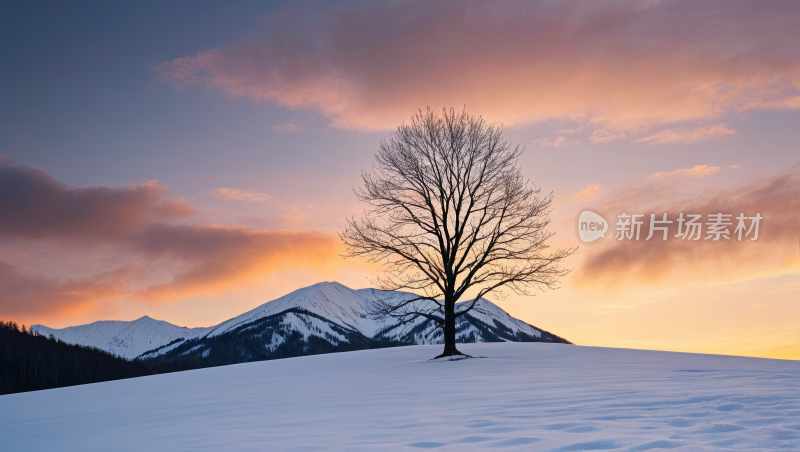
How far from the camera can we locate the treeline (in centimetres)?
10632

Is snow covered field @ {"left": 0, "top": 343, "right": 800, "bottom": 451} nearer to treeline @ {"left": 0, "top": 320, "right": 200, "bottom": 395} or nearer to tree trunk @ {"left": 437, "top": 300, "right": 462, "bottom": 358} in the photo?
tree trunk @ {"left": 437, "top": 300, "right": 462, "bottom": 358}

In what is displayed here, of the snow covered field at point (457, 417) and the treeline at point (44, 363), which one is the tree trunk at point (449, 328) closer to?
the snow covered field at point (457, 417)

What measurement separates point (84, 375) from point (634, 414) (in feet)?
456

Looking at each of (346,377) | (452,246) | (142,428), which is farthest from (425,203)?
(142,428)

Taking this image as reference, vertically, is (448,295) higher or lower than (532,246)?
lower

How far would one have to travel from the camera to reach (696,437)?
191 inches

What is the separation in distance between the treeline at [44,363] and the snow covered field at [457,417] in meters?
109

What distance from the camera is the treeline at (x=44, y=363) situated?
106325 mm

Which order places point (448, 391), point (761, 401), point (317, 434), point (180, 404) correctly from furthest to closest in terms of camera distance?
point (180, 404) → point (448, 391) → point (761, 401) → point (317, 434)

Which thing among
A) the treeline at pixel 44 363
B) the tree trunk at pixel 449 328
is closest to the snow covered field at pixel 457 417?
the tree trunk at pixel 449 328

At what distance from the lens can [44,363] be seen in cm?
11194

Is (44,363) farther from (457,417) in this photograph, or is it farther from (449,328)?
(457,417)

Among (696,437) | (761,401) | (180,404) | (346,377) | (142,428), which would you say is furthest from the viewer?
(346,377)

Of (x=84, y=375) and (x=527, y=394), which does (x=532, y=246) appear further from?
(x=84, y=375)
